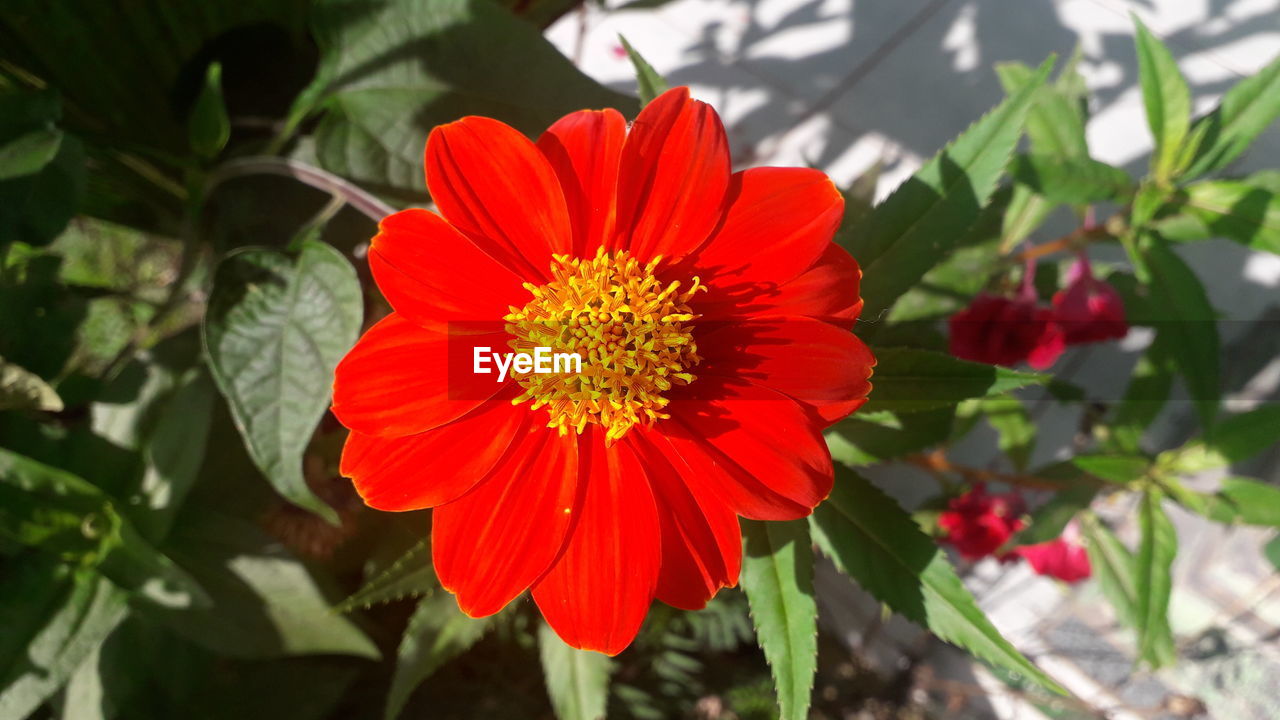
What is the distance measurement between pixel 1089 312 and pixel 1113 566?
1.24ft

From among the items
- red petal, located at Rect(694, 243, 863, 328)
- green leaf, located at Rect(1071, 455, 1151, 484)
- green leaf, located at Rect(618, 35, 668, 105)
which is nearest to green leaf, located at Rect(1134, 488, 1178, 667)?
green leaf, located at Rect(1071, 455, 1151, 484)

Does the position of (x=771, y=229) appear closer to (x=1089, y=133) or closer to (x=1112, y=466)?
(x=1112, y=466)

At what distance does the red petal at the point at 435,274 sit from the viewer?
0.42 metres

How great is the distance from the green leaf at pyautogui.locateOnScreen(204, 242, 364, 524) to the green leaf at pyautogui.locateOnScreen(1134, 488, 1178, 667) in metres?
0.85

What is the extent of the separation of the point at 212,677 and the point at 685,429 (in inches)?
28.6

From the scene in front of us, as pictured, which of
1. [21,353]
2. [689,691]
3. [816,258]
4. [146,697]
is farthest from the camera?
[689,691]

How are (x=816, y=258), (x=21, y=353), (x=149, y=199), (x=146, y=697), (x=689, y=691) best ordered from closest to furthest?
(x=816, y=258) → (x=21, y=353) → (x=146, y=697) → (x=149, y=199) → (x=689, y=691)

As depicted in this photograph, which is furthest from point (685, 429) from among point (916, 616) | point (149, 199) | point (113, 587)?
point (149, 199)

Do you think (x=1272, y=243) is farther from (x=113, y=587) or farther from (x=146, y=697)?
(x=146, y=697)

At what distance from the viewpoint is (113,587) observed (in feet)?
2.13

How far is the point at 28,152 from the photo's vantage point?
0.54 meters

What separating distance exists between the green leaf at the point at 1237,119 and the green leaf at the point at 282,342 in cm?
81

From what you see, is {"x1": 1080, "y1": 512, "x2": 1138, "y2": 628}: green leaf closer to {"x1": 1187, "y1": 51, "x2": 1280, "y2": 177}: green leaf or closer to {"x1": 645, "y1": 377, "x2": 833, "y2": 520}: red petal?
{"x1": 1187, "y1": 51, "x2": 1280, "y2": 177}: green leaf

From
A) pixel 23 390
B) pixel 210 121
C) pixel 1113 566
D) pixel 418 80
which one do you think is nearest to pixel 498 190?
pixel 418 80
